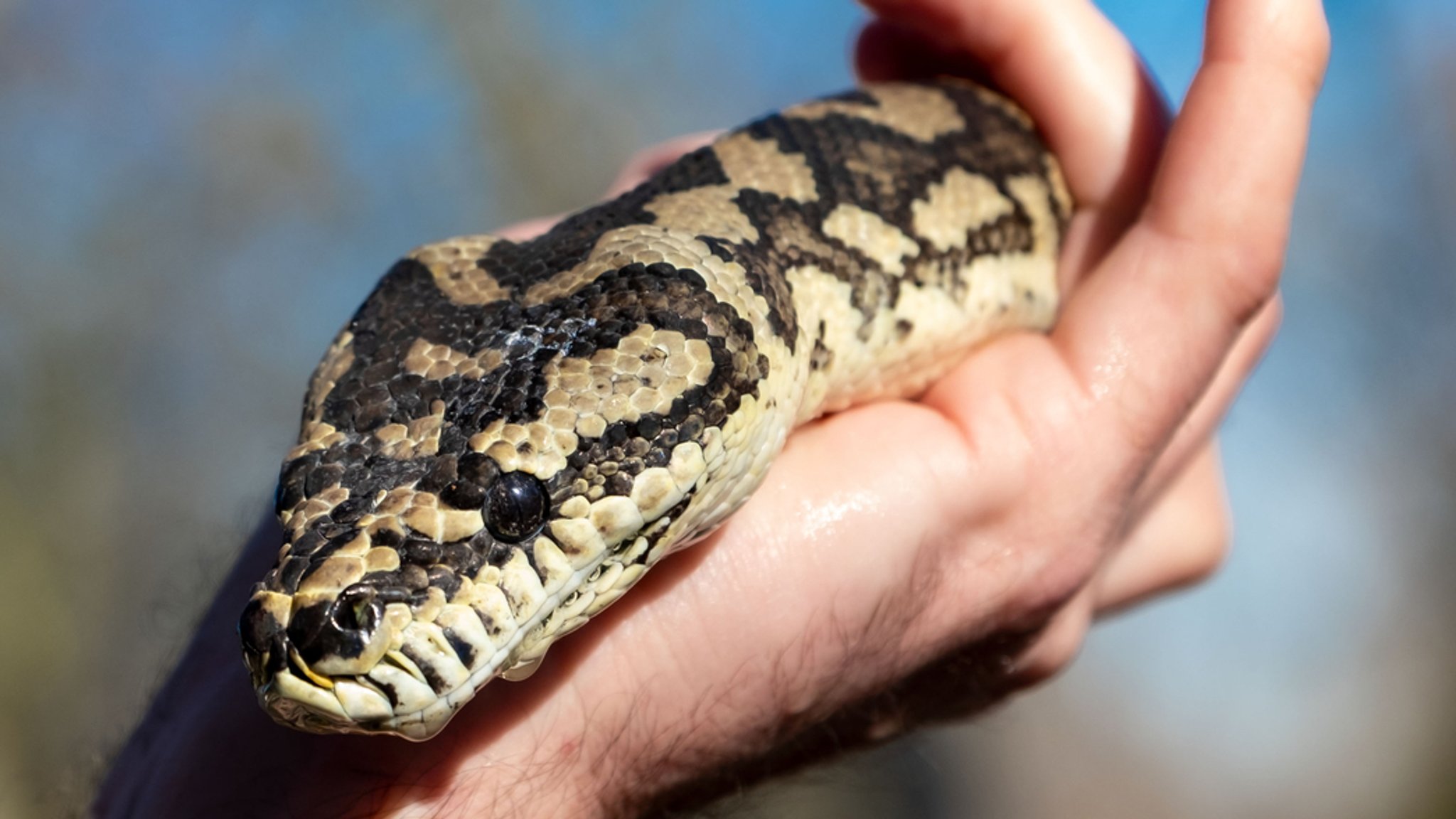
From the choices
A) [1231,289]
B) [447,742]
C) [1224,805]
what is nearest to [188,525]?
[447,742]

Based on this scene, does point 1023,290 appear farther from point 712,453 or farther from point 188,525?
point 188,525

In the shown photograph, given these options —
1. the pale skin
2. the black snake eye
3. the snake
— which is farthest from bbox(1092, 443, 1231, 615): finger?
the black snake eye

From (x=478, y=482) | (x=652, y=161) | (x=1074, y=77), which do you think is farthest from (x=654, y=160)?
(x=478, y=482)

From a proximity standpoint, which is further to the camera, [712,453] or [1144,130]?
[1144,130]

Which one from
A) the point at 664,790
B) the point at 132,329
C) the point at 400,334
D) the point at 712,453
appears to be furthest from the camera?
the point at 132,329

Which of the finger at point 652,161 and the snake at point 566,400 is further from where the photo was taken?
the finger at point 652,161

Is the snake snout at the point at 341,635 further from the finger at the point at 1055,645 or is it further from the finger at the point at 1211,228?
the finger at the point at 1055,645

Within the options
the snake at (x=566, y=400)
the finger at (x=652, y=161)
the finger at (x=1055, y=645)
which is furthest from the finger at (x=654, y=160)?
the finger at (x=1055, y=645)
